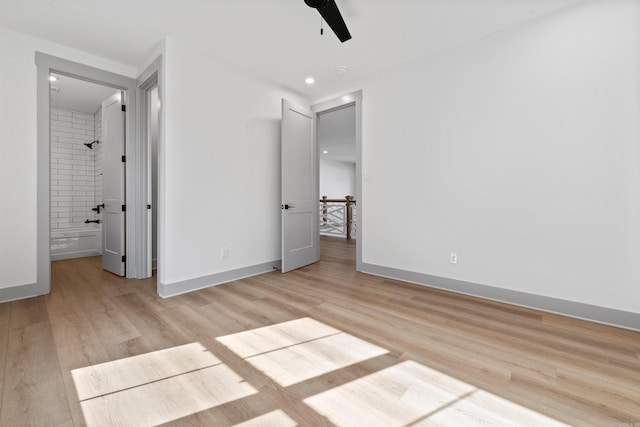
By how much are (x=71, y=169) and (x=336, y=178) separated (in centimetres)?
921

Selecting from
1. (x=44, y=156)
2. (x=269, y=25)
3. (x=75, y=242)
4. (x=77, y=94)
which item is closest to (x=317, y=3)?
(x=269, y=25)

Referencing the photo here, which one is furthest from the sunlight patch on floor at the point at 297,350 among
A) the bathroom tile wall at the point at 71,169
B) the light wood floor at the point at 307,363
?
the bathroom tile wall at the point at 71,169

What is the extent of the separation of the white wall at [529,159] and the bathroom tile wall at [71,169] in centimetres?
570

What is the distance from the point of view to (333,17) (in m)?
2.12

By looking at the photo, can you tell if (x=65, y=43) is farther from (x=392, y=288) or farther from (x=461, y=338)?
(x=461, y=338)

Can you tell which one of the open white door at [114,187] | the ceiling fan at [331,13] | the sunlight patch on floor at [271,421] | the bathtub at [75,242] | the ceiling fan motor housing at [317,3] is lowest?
the sunlight patch on floor at [271,421]

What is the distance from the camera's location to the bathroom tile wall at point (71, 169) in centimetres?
491

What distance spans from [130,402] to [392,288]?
249 centimetres

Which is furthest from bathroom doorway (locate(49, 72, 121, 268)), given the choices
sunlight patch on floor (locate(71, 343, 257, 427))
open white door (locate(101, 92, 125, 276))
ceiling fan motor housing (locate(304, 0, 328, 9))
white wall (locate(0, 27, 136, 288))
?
ceiling fan motor housing (locate(304, 0, 328, 9))

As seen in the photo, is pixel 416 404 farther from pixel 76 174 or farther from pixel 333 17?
pixel 76 174

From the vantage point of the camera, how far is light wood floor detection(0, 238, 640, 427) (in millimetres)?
1249

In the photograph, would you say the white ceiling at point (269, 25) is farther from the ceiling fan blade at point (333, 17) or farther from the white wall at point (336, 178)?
the white wall at point (336, 178)

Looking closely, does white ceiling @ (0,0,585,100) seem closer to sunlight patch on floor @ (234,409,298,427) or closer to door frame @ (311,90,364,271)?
door frame @ (311,90,364,271)

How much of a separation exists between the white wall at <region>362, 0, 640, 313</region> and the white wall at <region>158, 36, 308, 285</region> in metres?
1.68
